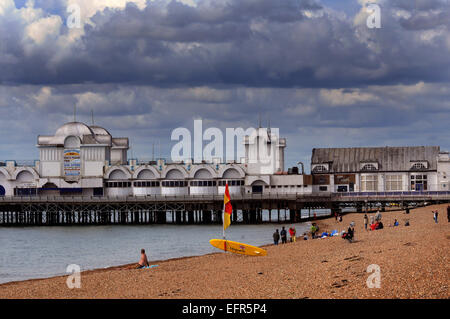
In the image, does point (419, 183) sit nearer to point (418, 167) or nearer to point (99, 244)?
point (418, 167)

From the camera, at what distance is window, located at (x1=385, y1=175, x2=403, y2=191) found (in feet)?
268

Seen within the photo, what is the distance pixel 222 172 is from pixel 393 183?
1985 cm

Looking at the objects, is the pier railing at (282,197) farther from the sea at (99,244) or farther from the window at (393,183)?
the window at (393,183)

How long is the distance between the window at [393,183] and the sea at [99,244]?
13.6 m

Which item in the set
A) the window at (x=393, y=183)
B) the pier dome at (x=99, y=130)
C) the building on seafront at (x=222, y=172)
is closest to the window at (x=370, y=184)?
the building on seafront at (x=222, y=172)

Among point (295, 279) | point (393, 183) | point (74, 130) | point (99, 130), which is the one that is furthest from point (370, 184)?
point (295, 279)

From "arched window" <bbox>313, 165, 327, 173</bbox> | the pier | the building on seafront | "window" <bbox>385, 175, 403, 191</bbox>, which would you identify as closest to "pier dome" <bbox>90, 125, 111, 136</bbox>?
the building on seafront

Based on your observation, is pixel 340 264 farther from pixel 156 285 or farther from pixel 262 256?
pixel 262 256

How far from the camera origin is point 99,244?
57062mm

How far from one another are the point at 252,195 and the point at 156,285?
49.3 m

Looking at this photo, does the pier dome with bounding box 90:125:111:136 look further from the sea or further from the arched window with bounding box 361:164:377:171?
the arched window with bounding box 361:164:377:171
